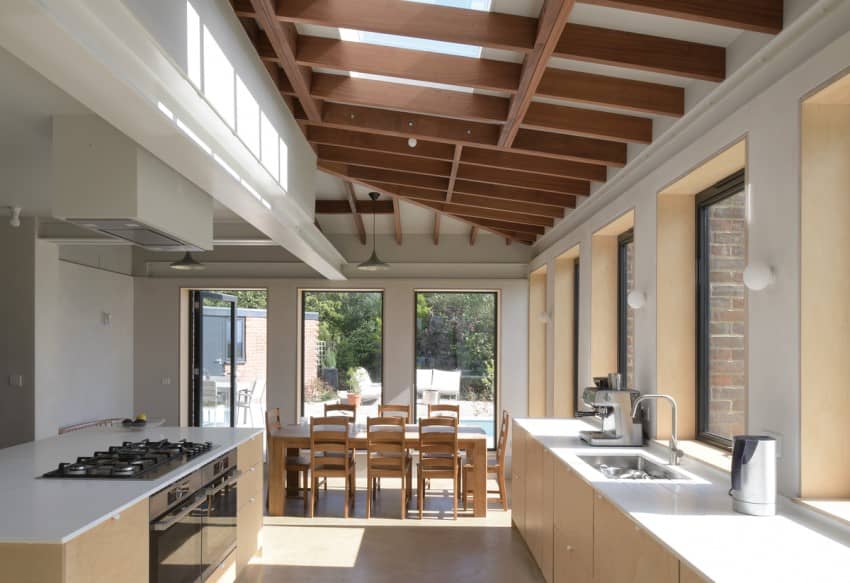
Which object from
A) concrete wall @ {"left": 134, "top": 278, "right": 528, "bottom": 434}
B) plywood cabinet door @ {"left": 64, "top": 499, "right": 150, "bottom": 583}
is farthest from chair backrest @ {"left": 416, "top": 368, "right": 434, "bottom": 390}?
plywood cabinet door @ {"left": 64, "top": 499, "right": 150, "bottom": 583}

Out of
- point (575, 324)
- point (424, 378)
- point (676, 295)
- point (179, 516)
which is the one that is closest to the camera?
point (179, 516)

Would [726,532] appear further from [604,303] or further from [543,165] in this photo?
[604,303]

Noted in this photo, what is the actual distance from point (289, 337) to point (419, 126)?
5.55 metres

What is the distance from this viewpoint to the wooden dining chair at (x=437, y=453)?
6.56m

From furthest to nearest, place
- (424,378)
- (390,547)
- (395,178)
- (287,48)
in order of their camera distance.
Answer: (424,378)
(395,178)
(390,547)
(287,48)

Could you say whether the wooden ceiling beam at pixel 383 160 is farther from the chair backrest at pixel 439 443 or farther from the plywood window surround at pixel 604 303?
the chair backrest at pixel 439 443

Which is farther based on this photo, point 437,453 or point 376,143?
point 437,453

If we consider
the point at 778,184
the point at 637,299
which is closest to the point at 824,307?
the point at 778,184

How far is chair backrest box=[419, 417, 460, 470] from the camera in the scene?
258 inches

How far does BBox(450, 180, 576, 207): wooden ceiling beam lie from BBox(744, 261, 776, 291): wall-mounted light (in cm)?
350

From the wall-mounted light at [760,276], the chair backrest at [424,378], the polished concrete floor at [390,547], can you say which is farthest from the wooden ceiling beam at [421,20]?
the chair backrest at [424,378]

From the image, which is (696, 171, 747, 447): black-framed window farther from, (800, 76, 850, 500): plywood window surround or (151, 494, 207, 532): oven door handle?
(151, 494, 207, 532): oven door handle

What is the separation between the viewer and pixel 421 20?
117 inches

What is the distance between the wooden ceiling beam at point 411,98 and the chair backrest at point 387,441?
11.1 feet
